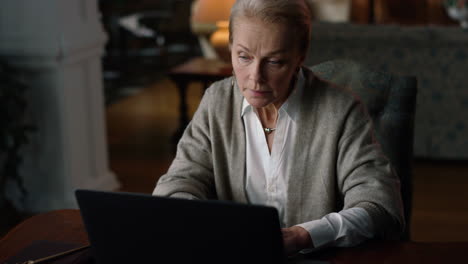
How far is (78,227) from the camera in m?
1.16

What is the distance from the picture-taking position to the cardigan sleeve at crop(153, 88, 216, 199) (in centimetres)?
125

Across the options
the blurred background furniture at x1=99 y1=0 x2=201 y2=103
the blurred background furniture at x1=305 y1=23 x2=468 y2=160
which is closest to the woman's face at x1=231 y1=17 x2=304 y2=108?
the blurred background furniture at x1=305 y1=23 x2=468 y2=160

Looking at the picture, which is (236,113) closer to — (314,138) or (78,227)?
(314,138)

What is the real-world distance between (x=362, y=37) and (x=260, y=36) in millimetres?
2413

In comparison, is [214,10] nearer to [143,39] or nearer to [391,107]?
[391,107]

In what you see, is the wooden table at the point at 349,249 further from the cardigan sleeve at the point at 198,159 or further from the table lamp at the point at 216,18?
the table lamp at the point at 216,18

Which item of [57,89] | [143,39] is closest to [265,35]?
[57,89]

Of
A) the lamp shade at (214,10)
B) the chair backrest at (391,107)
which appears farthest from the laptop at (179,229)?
the lamp shade at (214,10)

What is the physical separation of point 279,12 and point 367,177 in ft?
1.19

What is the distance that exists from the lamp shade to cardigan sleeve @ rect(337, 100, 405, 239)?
83.8 inches

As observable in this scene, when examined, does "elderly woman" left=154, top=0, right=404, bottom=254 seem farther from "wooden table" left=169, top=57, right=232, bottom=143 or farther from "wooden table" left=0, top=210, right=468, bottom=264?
"wooden table" left=169, top=57, right=232, bottom=143

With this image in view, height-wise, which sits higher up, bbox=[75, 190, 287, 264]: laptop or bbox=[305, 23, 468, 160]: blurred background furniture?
bbox=[75, 190, 287, 264]: laptop

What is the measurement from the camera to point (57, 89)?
2.69m

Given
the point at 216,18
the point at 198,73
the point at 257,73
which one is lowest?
the point at 198,73
